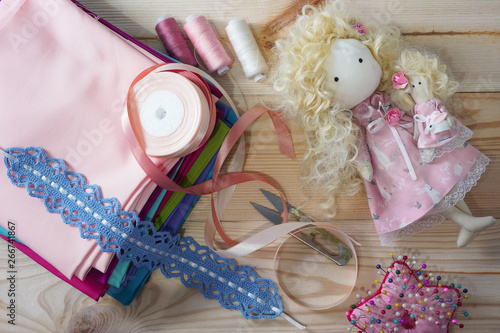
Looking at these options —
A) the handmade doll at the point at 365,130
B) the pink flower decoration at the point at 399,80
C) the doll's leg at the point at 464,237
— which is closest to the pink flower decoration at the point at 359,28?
the handmade doll at the point at 365,130

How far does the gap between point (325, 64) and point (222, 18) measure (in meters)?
0.30

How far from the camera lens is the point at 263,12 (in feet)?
2.95

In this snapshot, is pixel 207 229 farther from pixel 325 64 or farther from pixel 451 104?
pixel 451 104

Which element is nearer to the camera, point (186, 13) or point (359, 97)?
point (359, 97)

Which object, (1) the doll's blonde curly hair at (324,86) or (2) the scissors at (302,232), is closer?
(1) the doll's blonde curly hair at (324,86)

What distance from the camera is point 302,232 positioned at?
856mm

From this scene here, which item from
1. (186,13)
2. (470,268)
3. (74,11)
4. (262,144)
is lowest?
(470,268)

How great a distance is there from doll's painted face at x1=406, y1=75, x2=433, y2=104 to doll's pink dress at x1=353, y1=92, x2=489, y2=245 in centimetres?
5

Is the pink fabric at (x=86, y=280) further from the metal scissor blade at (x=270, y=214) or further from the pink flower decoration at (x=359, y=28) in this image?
the pink flower decoration at (x=359, y=28)

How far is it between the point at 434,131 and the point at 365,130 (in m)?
0.14

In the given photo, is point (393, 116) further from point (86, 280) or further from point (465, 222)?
point (86, 280)

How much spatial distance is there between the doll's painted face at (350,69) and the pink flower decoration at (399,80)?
5 centimetres

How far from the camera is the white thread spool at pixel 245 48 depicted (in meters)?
0.85

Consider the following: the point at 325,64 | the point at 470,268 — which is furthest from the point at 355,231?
the point at 325,64
